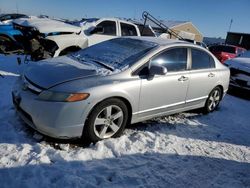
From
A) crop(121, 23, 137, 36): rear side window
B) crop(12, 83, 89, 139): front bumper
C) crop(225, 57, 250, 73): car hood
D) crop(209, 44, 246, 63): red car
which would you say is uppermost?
crop(121, 23, 137, 36): rear side window

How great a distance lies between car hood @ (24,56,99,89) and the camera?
395cm

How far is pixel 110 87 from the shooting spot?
13.2 feet

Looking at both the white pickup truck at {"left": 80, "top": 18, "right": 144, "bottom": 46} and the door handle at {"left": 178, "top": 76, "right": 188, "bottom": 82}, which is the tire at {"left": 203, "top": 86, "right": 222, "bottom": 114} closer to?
the door handle at {"left": 178, "top": 76, "right": 188, "bottom": 82}

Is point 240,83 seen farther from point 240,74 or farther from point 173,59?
point 173,59

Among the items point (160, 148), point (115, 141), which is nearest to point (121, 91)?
point (115, 141)

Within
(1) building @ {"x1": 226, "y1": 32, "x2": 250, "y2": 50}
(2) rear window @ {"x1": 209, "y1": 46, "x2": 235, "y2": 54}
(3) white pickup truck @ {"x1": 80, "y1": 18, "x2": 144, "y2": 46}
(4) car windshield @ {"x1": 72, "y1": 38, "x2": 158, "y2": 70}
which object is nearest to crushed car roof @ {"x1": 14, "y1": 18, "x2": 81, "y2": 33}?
(3) white pickup truck @ {"x1": 80, "y1": 18, "x2": 144, "y2": 46}

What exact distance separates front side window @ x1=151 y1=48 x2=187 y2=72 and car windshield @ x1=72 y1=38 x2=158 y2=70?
232mm

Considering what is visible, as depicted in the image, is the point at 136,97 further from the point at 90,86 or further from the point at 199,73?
the point at 199,73

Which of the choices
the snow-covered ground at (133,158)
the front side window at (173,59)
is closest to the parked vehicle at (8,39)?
the snow-covered ground at (133,158)

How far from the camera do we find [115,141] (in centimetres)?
430

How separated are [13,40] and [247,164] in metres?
8.25

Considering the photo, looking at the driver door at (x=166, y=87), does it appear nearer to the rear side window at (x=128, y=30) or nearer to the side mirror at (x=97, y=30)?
the side mirror at (x=97, y=30)

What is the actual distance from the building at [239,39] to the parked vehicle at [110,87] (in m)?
36.3

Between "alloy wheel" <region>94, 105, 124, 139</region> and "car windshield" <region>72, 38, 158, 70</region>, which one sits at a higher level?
"car windshield" <region>72, 38, 158, 70</region>
